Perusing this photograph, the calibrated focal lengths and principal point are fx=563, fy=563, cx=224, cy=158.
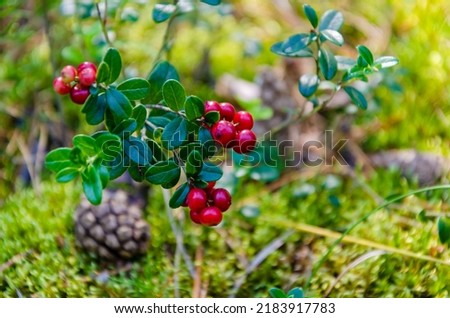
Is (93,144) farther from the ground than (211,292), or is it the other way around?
(93,144)

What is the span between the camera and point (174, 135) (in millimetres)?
1187

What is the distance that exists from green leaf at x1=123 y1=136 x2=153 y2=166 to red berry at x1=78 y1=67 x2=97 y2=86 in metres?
0.15

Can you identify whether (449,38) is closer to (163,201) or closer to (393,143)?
(393,143)

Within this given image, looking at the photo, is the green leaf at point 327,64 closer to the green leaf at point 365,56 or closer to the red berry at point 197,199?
the green leaf at point 365,56

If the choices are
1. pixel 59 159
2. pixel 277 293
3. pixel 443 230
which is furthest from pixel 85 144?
pixel 443 230

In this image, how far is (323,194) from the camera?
1.75 m

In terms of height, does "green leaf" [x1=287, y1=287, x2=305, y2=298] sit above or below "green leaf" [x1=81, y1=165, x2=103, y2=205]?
below

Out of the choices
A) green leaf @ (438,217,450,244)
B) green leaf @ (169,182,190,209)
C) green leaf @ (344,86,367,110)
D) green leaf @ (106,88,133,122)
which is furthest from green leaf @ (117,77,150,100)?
green leaf @ (438,217,450,244)

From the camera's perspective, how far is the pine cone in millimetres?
1480

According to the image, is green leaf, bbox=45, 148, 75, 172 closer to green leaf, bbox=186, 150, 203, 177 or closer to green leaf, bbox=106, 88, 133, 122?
green leaf, bbox=106, 88, 133, 122

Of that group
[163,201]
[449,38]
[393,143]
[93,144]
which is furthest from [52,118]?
[449,38]

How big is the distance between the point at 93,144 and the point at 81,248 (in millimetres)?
443

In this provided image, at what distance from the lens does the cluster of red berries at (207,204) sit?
115cm

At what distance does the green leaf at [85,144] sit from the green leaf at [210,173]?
23 cm
